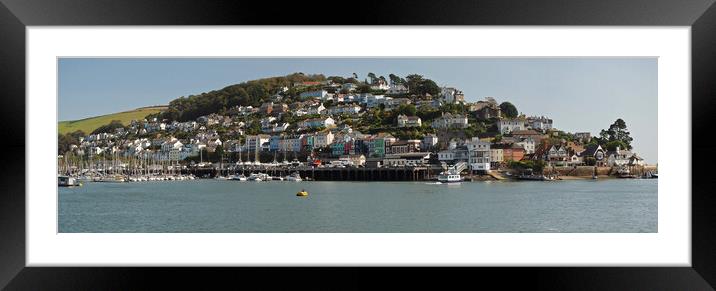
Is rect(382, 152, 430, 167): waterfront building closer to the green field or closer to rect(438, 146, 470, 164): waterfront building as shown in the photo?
rect(438, 146, 470, 164): waterfront building

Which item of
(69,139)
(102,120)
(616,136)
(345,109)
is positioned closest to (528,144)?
(616,136)

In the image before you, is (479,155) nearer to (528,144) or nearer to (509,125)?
(528,144)

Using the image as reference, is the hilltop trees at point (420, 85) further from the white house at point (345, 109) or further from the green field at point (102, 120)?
the green field at point (102, 120)
